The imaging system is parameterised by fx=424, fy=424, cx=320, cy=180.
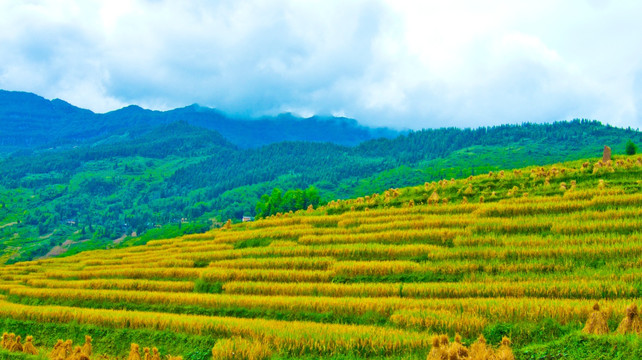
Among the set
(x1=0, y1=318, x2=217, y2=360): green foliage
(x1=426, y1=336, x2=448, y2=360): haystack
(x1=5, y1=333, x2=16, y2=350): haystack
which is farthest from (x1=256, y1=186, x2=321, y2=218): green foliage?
(x1=426, y1=336, x2=448, y2=360): haystack

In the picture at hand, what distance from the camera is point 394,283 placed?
61.0ft

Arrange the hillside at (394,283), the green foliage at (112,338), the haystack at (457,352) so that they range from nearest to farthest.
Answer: the haystack at (457,352) < the hillside at (394,283) < the green foliage at (112,338)

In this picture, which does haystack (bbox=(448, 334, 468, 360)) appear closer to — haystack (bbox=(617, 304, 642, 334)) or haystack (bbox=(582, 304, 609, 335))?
haystack (bbox=(582, 304, 609, 335))

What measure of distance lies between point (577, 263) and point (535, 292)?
3.54 meters

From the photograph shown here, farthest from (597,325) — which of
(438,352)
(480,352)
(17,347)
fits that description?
(17,347)

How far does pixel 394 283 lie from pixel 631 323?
9.85 m

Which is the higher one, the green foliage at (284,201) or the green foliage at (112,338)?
the green foliage at (284,201)

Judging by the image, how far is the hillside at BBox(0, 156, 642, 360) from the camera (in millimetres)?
12070

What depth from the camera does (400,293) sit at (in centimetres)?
1703

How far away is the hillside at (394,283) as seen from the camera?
39.6 ft

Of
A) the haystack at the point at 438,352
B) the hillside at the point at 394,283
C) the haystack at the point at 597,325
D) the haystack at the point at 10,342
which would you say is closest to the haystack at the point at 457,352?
the haystack at the point at 438,352

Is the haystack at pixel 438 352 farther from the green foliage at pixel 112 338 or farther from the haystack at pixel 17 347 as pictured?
the haystack at pixel 17 347

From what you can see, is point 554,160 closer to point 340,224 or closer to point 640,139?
point 640,139

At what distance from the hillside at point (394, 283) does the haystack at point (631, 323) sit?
96cm
